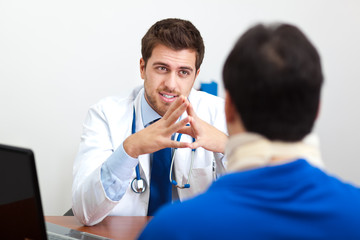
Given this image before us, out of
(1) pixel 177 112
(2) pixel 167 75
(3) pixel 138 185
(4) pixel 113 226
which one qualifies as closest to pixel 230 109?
(1) pixel 177 112

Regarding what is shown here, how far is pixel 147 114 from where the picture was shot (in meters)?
2.03

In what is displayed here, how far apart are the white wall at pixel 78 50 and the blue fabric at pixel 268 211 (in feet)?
6.50

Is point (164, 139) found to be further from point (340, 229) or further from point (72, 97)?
point (72, 97)

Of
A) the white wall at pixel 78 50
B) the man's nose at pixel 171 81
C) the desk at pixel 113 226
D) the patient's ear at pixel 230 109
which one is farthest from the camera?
the white wall at pixel 78 50

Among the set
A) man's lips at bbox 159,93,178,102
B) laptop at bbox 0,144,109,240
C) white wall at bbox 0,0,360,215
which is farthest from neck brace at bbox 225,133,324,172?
white wall at bbox 0,0,360,215

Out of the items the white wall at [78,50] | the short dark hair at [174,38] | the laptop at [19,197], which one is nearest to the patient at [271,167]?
the laptop at [19,197]

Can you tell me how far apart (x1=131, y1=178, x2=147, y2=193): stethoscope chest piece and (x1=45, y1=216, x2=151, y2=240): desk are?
5.5 inches

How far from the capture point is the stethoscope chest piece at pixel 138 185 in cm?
184

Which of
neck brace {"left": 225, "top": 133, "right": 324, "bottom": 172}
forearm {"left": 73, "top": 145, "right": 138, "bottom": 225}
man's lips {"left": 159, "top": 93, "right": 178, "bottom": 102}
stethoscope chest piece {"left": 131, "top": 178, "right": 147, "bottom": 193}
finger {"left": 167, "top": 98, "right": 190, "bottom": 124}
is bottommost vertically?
stethoscope chest piece {"left": 131, "top": 178, "right": 147, "bottom": 193}

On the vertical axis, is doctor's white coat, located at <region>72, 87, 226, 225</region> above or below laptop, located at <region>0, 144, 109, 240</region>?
below

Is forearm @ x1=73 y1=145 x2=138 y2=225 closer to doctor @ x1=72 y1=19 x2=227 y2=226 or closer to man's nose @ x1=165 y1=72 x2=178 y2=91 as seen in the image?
doctor @ x1=72 y1=19 x2=227 y2=226

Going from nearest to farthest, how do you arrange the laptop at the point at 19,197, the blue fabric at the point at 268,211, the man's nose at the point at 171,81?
the blue fabric at the point at 268,211
the laptop at the point at 19,197
the man's nose at the point at 171,81

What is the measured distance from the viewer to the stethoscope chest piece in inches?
72.5

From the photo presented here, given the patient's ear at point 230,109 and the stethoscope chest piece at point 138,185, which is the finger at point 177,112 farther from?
the patient's ear at point 230,109
